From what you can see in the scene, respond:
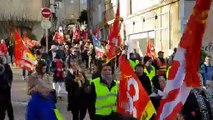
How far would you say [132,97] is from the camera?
752 cm

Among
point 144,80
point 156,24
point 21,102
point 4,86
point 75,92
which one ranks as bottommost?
point 21,102

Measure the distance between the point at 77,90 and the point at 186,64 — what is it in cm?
612

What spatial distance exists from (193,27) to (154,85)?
4.93 m

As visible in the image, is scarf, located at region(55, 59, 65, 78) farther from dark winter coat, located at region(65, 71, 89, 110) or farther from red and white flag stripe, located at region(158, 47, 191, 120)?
red and white flag stripe, located at region(158, 47, 191, 120)

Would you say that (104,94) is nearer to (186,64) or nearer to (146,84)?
(146,84)

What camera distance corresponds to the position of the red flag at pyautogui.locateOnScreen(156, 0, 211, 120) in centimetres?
487

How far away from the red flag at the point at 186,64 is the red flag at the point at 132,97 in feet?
5.20

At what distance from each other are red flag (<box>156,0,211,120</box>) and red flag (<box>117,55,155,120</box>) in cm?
159

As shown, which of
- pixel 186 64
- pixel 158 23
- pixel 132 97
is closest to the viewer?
pixel 186 64

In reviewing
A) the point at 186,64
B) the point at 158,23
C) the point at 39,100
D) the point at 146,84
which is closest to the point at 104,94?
the point at 39,100

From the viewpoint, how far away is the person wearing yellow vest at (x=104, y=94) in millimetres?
8438

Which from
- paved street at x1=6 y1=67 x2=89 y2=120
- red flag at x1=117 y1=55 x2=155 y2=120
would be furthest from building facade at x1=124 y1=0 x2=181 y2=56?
red flag at x1=117 y1=55 x2=155 y2=120

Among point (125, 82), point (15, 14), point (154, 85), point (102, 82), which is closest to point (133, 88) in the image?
point (125, 82)

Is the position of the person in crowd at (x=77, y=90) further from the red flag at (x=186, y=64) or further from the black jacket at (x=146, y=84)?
the red flag at (x=186, y=64)
